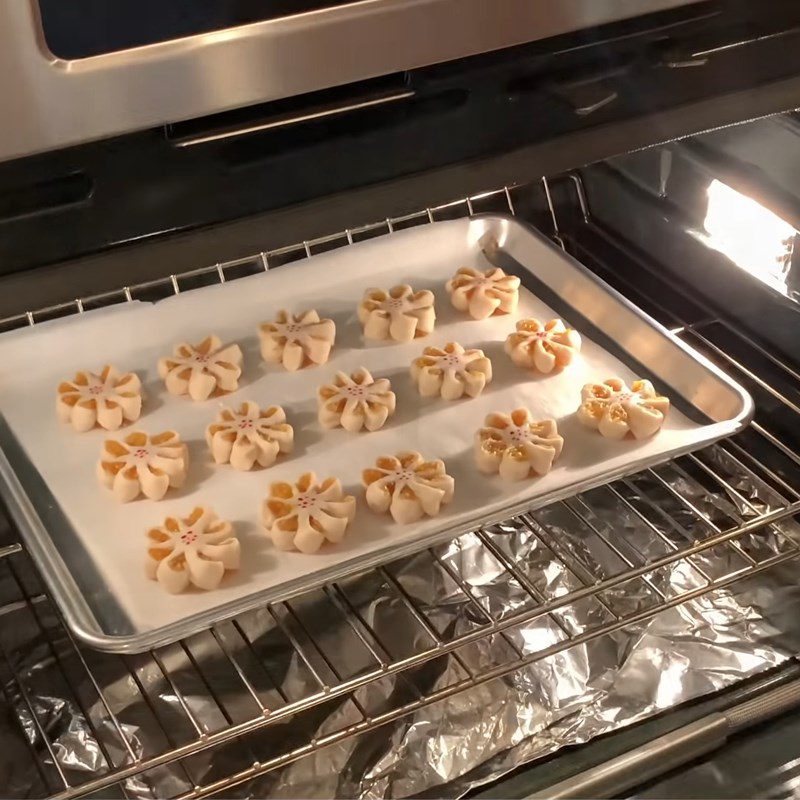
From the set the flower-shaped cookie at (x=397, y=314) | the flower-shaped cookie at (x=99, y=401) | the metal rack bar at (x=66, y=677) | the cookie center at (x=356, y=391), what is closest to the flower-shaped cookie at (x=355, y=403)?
the cookie center at (x=356, y=391)

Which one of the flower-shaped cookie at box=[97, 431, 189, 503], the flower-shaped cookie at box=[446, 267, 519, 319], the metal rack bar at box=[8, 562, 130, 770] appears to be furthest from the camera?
the flower-shaped cookie at box=[446, 267, 519, 319]

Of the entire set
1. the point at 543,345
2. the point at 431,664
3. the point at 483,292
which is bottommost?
the point at 431,664

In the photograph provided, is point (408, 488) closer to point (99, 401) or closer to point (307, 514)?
point (307, 514)

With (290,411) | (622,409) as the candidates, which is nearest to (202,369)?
(290,411)

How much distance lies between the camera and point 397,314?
4.29ft

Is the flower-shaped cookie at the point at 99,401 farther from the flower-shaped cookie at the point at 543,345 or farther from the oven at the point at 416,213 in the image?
the flower-shaped cookie at the point at 543,345

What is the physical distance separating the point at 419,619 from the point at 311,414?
321 millimetres

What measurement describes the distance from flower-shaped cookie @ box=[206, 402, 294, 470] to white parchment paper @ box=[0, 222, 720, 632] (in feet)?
0.06

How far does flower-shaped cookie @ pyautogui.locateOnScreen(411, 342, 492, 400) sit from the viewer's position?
123cm

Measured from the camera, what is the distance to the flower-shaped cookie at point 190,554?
3.24 ft

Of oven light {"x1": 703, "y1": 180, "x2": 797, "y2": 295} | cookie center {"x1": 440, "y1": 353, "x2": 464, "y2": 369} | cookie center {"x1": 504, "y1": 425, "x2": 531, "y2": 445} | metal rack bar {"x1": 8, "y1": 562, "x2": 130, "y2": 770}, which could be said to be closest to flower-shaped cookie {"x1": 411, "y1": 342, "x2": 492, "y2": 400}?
cookie center {"x1": 440, "y1": 353, "x2": 464, "y2": 369}

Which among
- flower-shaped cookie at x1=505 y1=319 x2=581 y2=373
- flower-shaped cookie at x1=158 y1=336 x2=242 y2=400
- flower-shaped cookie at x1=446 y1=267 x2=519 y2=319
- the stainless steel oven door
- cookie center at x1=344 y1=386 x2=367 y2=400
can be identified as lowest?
the stainless steel oven door

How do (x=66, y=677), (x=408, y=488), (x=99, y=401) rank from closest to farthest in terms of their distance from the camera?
(x=66, y=677) → (x=408, y=488) → (x=99, y=401)

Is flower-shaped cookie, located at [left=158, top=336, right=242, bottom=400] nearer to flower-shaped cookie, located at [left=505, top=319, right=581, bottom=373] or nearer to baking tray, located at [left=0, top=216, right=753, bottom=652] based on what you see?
baking tray, located at [left=0, top=216, right=753, bottom=652]
